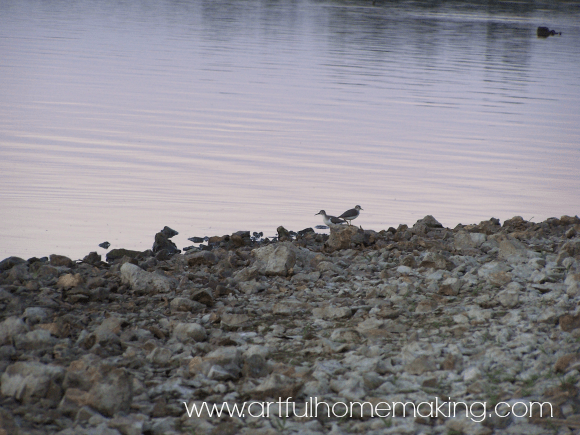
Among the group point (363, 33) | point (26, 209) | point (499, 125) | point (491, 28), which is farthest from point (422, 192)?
point (491, 28)

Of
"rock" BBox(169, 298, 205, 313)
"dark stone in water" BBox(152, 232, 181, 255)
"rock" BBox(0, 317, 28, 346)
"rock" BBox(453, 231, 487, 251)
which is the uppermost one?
"rock" BBox(0, 317, 28, 346)

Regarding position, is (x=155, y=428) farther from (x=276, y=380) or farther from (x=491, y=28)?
(x=491, y=28)

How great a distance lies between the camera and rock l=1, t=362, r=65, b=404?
16.7 feet

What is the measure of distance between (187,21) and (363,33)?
48.0 feet

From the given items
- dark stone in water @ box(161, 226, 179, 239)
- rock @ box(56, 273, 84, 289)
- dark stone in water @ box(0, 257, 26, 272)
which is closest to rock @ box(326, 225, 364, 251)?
dark stone in water @ box(161, 226, 179, 239)

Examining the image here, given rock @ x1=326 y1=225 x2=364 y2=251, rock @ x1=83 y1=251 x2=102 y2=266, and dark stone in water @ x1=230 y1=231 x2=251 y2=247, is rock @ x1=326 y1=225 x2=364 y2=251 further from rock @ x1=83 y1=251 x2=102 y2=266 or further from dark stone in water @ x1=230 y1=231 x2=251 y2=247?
rock @ x1=83 y1=251 x2=102 y2=266

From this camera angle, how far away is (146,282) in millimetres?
7805

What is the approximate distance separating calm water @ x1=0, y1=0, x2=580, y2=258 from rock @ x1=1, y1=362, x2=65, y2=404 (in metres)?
5.12

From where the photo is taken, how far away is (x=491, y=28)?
63562 millimetres

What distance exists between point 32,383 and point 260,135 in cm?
1437

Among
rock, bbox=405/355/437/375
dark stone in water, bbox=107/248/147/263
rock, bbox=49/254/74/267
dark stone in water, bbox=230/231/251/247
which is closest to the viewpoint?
rock, bbox=405/355/437/375

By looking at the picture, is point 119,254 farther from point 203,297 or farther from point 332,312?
point 332,312

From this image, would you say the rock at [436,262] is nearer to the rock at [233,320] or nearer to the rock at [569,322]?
the rock at [569,322]

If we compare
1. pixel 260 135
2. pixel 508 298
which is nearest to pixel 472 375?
pixel 508 298
